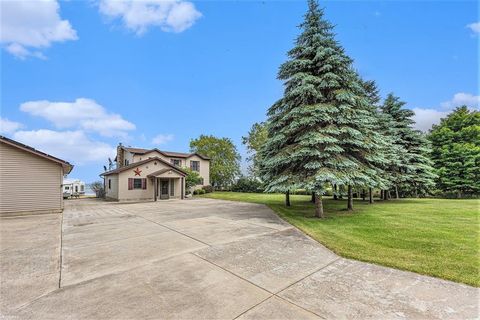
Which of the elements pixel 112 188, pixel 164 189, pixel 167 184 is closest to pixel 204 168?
pixel 167 184

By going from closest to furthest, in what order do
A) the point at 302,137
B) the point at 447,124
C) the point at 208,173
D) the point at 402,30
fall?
the point at 302,137 → the point at 402,30 → the point at 447,124 → the point at 208,173

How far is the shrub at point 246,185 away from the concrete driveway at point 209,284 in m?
25.4

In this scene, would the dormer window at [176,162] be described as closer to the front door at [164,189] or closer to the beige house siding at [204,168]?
the beige house siding at [204,168]

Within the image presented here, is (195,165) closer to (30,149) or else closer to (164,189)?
(164,189)

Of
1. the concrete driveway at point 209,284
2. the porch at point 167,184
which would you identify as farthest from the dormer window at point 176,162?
the concrete driveway at point 209,284

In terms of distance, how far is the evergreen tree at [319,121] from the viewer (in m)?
9.39

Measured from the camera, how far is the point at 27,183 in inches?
488

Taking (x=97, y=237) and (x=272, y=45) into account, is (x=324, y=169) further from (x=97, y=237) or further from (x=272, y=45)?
(x=272, y=45)

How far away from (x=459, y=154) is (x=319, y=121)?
2443 cm

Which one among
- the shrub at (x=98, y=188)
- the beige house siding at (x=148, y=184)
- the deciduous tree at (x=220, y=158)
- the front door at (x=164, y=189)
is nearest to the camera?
the beige house siding at (x=148, y=184)

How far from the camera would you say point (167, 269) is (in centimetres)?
445

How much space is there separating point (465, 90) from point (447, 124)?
6.08 m

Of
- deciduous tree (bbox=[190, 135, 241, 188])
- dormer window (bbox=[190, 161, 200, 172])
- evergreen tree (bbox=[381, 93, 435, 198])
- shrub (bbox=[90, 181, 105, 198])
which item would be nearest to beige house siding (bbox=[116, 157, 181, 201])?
dormer window (bbox=[190, 161, 200, 172])

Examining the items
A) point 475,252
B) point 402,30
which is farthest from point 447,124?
point 475,252
